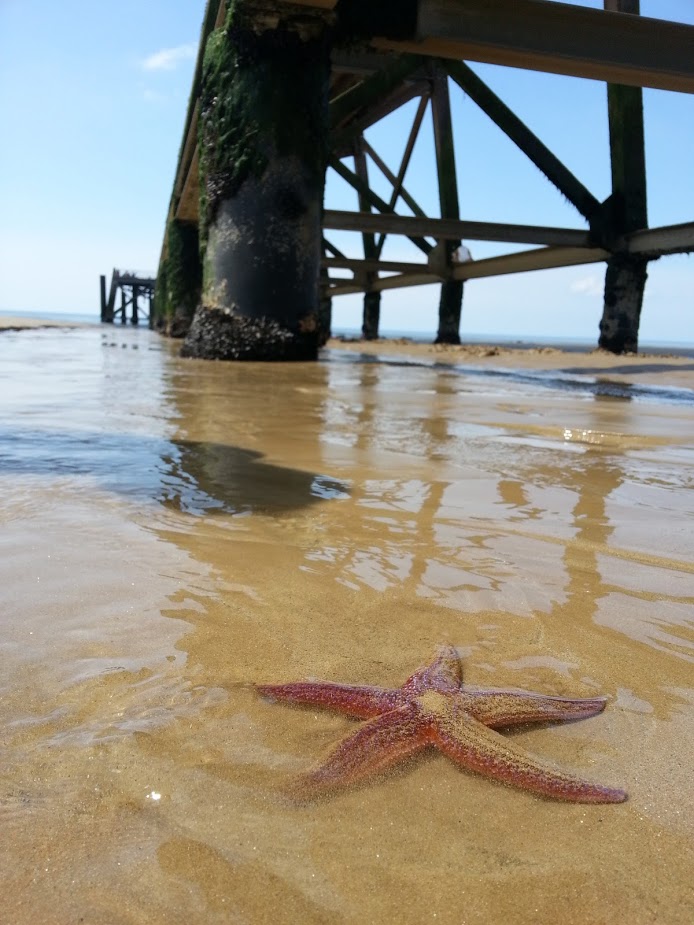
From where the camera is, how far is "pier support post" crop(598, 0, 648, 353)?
33.0 feet

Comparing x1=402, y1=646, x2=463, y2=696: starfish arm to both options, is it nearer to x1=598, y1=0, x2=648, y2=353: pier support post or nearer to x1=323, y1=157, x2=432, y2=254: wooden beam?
x1=598, y1=0, x2=648, y2=353: pier support post

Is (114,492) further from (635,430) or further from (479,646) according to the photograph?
(635,430)

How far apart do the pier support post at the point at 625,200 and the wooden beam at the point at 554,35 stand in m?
3.31

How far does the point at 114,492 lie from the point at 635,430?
3113 mm

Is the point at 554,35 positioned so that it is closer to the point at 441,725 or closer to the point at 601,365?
the point at 601,365

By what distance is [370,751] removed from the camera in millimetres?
1069

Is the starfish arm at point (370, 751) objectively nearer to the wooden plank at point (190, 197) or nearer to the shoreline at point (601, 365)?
the shoreline at point (601, 365)

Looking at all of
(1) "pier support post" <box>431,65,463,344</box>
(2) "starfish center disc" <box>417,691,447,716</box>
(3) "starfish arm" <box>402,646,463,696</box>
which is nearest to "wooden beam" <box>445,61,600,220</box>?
(1) "pier support post" <box>431,65,463,344</box>

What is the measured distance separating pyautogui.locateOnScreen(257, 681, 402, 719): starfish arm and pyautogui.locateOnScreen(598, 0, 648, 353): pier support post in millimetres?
10863

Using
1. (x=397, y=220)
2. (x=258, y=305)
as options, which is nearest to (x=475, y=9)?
(x=258, y=305)

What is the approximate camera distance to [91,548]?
6.14 ft

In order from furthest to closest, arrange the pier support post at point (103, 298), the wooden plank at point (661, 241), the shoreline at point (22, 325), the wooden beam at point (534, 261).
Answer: the pier support post at point (103, 298) → the shoreline at point (22, 325) → the wooden beam at point (534, 261) → the wooden plank at point (661, 241)

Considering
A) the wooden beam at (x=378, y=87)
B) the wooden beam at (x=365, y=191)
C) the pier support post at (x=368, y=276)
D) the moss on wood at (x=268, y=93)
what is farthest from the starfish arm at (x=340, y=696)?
the pier support post at (x=368, y=276)

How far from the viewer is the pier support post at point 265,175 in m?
7.30
